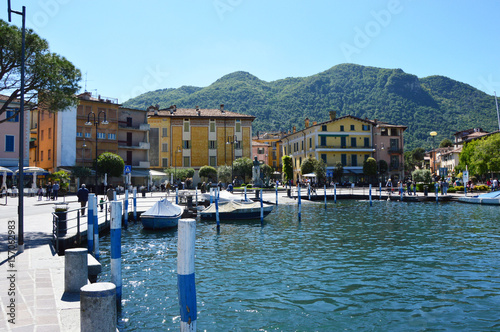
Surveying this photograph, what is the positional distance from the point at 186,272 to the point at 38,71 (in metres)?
13.9

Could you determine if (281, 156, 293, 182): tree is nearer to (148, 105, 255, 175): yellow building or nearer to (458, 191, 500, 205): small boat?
(148, 105, 255, 175): yellow building

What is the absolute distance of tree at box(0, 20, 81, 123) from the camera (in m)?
14.3

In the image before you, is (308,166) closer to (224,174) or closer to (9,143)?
(224,174)

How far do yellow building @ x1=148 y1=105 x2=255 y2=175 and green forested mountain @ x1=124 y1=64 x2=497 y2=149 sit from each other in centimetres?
4498

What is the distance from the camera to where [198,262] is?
44.2 feet

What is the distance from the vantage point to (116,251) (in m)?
8.45

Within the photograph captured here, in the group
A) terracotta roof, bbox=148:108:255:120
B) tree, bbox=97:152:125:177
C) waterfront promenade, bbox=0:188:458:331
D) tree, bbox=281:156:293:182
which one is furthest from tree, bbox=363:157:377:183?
waterfront promenade, bbox=0:188:458:331

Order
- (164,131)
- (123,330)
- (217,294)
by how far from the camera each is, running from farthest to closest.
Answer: (164,131)
(217,294)
(123,330)

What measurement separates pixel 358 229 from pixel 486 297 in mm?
12086

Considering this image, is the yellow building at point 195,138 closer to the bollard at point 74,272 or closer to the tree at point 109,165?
the tree at point 109,165

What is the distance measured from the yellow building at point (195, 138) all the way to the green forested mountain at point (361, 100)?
4498 cm

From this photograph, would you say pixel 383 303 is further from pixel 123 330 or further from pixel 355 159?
pixel 355 159

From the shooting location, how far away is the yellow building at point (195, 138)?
6562 cm

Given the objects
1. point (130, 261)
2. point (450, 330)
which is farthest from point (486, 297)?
point (130, 261)
